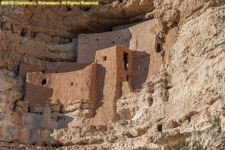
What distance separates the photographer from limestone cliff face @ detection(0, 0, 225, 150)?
1395 cm

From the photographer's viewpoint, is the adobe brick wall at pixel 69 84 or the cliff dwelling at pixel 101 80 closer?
the cliff dwelling at pixel 101 80

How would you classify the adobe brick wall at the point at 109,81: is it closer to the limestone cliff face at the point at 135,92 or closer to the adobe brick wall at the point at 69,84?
the adobe brick wall at the point at 69,84

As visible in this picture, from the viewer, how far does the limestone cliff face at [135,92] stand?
13945 mm

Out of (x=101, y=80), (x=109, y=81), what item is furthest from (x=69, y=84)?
(x=109, y=81)

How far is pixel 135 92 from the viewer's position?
18.7 metres

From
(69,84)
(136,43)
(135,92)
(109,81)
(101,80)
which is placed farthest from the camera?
(136,43)

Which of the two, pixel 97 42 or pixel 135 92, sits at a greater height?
pixel 97 42

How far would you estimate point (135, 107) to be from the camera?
59.3ft

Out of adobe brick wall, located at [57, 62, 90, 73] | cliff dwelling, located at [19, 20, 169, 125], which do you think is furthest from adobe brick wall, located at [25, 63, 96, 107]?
adobe brick wall, located at [57, 62, 90, 73]

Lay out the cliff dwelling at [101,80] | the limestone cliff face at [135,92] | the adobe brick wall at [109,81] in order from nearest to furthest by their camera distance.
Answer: the limestone cliff face at [135,92], the adobe brick wall at [109,81], the cliff dwelling at [101,80]

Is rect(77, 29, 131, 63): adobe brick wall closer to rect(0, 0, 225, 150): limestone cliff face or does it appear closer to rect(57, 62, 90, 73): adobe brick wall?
rect(57, 62, 90, 73): adobe brick wall

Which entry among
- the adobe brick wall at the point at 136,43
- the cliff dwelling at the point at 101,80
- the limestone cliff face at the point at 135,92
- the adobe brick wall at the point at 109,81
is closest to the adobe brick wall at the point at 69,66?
the cliff dwelling at the point at 101,80

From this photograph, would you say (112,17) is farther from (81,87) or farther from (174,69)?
(174,69)

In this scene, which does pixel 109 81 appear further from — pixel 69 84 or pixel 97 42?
pixel 97 42
